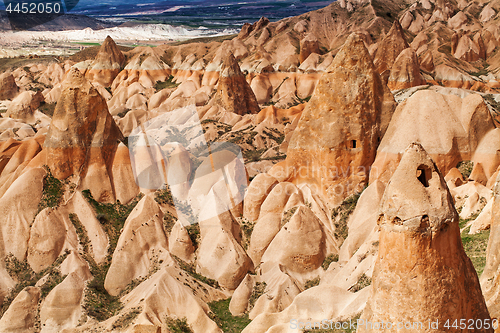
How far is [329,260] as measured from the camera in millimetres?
20359

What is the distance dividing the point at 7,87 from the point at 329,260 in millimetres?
61927

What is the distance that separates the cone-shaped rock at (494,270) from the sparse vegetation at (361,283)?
3696 mm

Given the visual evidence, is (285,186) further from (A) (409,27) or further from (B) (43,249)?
(A) (409,27)

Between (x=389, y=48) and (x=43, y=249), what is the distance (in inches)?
1912

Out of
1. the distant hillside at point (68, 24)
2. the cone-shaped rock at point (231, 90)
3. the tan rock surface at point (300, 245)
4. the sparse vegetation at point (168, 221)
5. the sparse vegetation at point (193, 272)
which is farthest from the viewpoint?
the distant hillside at point (68, 24)

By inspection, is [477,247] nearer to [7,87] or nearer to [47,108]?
[47,108]

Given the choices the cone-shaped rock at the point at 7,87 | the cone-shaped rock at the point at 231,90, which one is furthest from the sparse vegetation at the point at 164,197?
the cone-shaped rock at the point at 7,87

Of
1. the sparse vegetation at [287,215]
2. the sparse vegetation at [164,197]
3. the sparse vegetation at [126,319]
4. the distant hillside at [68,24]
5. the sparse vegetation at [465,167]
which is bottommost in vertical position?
the sparse vegetation at [126,319]

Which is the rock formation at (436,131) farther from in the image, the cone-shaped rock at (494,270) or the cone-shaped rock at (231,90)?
the cone-shaped rock at (231,90)

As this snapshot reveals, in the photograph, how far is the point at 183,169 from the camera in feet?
84.7

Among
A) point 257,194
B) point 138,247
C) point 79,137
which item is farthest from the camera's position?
point 79,137

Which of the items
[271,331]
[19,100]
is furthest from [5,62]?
[271,331]

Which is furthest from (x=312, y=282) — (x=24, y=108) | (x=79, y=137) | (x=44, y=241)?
(x=24, y=108)

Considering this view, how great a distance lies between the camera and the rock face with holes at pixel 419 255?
843cm
